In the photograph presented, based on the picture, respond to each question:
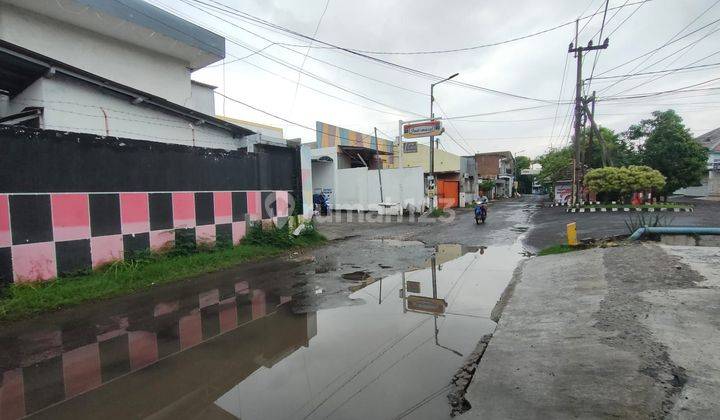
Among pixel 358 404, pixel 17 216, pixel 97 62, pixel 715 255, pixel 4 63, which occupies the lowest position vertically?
pixel 358 404

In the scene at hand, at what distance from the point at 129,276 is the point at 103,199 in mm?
1506

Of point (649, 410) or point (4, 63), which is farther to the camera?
point (4, 63)

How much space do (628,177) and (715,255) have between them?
16.7m

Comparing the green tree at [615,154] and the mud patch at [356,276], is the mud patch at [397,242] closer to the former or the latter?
the mud patch at [356,276]

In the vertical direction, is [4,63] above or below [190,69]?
below

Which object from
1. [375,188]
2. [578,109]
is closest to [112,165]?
[375,188]

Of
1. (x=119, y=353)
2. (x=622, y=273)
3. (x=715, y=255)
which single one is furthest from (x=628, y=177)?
(x=119, y=353)

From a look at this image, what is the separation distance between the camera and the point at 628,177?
67.3 feet

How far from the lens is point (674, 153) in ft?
81.8

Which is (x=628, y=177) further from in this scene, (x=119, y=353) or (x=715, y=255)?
(x=119, y=353)

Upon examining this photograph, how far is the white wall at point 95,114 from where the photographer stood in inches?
288

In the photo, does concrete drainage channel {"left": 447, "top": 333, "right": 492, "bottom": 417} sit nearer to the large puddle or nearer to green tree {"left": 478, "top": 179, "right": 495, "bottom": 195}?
the large puddle

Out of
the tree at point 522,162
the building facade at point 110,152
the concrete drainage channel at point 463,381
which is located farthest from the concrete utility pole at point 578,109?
the tree at point 522,162

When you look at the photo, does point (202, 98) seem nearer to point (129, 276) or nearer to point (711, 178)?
point (129, 276)
